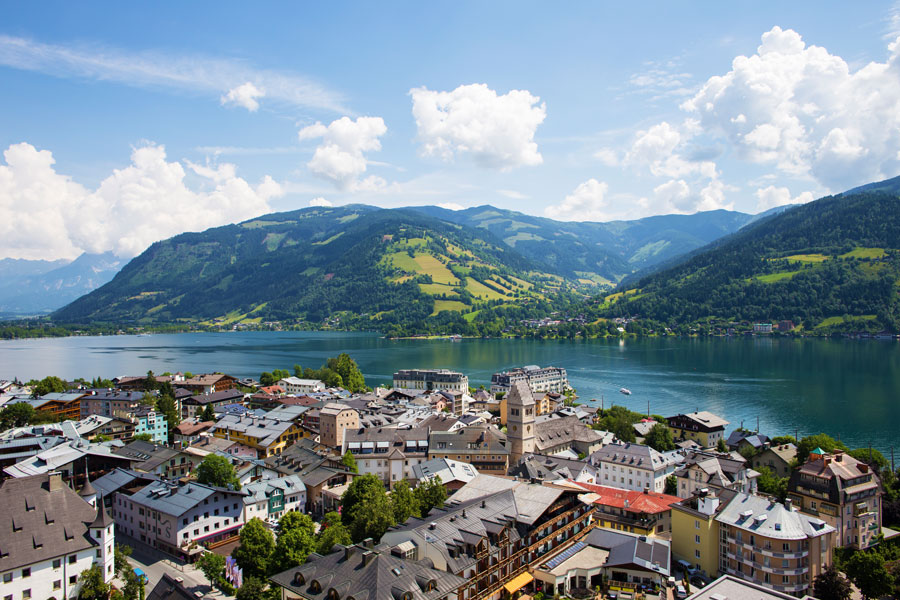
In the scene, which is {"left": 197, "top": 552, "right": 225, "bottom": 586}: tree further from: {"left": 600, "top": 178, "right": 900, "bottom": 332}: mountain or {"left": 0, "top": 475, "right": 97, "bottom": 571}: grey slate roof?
{"left": 600, "top": 178, "right": 900, "bottom": 332}: mountain

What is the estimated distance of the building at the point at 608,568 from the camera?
2431 centimetres

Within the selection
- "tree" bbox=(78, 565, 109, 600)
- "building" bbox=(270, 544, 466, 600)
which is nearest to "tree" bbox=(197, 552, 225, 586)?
"tree" bbox=(78, 565, 109, 600)

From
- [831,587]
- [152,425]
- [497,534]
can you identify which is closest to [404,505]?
[497,534]

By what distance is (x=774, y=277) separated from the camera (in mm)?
176625

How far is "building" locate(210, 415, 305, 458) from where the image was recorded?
149 feet

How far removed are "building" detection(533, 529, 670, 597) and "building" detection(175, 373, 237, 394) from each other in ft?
186

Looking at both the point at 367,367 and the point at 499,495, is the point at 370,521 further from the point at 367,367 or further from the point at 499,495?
the point at 367,367

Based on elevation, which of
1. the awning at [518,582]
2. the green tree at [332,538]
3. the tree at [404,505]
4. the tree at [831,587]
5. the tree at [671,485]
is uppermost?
the tree at [404,505]

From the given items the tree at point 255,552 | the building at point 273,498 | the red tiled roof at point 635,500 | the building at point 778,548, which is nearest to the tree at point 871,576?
the building at point 778,548

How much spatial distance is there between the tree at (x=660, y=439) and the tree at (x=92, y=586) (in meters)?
40.6

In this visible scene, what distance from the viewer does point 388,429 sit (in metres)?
44.3

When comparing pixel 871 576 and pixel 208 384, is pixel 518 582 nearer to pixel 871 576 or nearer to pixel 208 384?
pixel 871 576

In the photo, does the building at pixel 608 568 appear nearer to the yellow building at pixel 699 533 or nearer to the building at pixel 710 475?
the yellow building at pixel 699 533

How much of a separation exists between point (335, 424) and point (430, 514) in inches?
856
